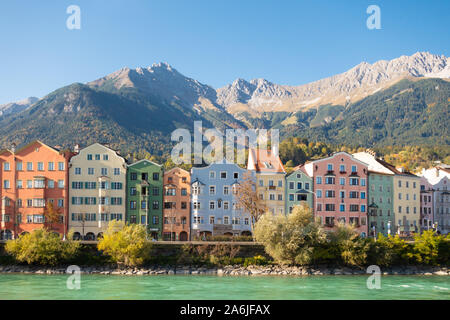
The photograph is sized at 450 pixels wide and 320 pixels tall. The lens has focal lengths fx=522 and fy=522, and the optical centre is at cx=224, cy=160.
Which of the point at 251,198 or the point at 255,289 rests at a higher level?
the point at 251,198

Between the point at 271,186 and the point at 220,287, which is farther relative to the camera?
the point at 271,186

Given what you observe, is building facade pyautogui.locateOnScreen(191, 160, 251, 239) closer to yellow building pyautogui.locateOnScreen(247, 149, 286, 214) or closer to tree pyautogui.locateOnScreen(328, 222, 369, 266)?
yellow building pyautogui.locateOnScreen(247, 149, 286, 214)

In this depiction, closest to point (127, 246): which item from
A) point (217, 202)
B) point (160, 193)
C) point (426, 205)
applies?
point (160, 193)

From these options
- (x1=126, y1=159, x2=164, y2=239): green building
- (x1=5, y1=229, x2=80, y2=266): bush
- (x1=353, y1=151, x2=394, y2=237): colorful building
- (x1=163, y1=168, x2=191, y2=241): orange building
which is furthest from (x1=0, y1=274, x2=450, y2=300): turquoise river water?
(x1=353, y1=151, x2=394, y2=237): colorful building

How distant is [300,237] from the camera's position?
64688mm

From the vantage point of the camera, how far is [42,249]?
6300cm

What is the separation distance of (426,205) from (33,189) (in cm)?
6867

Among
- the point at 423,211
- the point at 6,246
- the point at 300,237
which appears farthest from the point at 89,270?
the point at 423,211

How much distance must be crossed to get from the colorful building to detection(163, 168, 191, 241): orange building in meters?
30.5

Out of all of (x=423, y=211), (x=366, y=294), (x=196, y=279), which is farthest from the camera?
(x=423, y=211)

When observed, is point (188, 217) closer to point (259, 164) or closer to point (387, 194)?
point (259, 164)

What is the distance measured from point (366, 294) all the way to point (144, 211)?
43.5 metres

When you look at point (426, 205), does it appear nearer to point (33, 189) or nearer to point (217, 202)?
point (217, 202)
